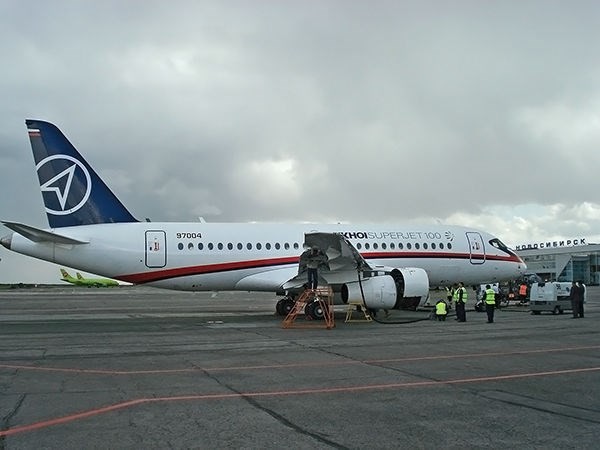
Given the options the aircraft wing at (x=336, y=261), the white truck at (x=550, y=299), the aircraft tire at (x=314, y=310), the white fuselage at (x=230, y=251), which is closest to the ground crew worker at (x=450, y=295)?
the white fuselage at (x=230, y=251)

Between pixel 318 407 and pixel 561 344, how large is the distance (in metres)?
8.94

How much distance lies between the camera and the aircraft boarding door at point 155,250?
21.6m

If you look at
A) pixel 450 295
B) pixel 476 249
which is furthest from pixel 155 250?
pixel 476 249

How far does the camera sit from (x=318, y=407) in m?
7.22

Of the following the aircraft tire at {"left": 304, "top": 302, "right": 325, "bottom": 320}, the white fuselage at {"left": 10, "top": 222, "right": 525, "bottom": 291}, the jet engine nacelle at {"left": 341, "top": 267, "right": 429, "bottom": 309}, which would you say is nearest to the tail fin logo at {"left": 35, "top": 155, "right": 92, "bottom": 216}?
the white fuselage at {"left": 10, "top": 222, "right": 525, "bottom": 291}

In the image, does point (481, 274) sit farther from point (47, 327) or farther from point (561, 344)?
point (47, 327)

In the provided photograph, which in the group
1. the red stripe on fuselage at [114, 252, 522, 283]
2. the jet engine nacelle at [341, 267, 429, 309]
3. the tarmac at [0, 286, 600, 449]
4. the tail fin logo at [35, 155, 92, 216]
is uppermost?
the tail fin logo at [35, 155, 92, 216]

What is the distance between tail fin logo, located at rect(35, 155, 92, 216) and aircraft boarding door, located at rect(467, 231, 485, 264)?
16.3 m

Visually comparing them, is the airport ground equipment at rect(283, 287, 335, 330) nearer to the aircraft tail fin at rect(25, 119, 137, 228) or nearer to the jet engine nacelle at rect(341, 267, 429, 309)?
the jet engine nacelle at rect(341, 267, 429, 309)

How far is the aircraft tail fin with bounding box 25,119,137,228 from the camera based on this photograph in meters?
21.0


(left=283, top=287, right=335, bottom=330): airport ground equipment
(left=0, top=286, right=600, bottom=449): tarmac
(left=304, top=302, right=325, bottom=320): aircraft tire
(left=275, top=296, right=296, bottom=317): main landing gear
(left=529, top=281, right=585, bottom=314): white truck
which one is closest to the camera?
(left=0, top=286, right=600, bottom=449): tarmac

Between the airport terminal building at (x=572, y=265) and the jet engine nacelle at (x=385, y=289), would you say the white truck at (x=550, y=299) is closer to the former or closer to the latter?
the jet engine nacelle at (x=385, y=289)

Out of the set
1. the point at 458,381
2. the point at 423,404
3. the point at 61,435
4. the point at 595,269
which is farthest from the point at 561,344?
the point at 595,269

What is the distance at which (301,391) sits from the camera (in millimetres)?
8250
